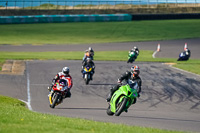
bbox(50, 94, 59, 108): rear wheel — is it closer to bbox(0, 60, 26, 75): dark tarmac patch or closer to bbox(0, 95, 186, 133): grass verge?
bbox(0, 95, 186, 133): grass verge

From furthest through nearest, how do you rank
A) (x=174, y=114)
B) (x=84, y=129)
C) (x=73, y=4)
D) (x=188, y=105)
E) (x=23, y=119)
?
1. (x=73, y=4)
2. (x=188, y=105)
3. (x=174, y=114)
4. (x=23, y=119)
5. (x=84, y=129)

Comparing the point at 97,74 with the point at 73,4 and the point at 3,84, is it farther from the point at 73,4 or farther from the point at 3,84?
the point at 73,4

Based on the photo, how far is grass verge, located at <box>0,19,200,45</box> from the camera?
53.3 meters

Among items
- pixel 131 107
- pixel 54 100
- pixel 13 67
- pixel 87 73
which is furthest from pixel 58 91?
pixel 13 67

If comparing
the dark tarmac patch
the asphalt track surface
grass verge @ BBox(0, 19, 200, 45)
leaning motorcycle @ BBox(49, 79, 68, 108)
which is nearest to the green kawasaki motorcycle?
the asphalt track surface

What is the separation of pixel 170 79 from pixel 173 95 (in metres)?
4.88

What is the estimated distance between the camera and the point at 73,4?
73.6 meters

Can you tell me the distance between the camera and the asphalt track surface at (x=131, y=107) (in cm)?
1433

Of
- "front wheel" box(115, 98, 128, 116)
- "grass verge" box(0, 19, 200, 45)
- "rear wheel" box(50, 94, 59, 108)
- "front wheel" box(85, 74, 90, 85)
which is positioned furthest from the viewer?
"grass verge" box(0, 19, 200, 45)

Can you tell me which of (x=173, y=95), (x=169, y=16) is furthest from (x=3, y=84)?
(x=169, y=16)

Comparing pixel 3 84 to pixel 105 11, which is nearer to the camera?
pixel 3 84

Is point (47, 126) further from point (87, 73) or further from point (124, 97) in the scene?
point (87, 73)

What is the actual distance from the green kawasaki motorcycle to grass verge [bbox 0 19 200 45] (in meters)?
36.9

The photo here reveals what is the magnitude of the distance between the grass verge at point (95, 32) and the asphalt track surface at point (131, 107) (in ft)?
76.0
